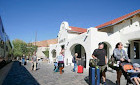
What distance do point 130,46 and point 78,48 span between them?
7.11 meters

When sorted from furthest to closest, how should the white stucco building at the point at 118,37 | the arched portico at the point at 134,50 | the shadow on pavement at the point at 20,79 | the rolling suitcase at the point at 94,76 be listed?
the arched portico at the point at 134,50, the white stucco building at the point at 118,37, the shadow on pavement at the point at 20,79, the rolling suitcase at the point at 94,76

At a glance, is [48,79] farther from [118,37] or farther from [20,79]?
[118,37]

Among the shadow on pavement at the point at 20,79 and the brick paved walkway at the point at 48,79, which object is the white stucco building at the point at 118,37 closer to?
the brick paved walkway at the point at 48,79

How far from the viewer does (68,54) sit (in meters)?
16.8

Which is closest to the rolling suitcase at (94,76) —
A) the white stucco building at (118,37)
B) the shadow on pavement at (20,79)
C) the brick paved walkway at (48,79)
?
the brick paved walkway at (48,79)

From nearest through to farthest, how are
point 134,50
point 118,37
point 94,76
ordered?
point 94,76
point 118,37
point 134,50

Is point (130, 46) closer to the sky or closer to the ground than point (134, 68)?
closer to the sky

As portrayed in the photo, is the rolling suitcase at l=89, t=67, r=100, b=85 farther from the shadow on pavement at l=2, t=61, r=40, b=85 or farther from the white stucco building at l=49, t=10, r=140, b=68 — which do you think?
the white stucco building at l=49, t=10, r=140, b=68

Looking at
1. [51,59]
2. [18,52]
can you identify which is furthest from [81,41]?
[18,52]

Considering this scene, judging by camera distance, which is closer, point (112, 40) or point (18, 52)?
point (112, 40)

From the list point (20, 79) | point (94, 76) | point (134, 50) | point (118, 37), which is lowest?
point (20, 79)

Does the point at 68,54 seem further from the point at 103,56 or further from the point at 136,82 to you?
the point at 136,82

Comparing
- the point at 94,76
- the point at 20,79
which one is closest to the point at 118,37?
the point at 94,76

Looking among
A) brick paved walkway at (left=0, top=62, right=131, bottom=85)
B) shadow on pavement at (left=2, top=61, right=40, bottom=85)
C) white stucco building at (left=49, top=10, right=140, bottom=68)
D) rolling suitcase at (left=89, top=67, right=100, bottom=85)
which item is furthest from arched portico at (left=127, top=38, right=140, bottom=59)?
shadow on pavement at (left=2, top=61, right=40, bottom=85)
